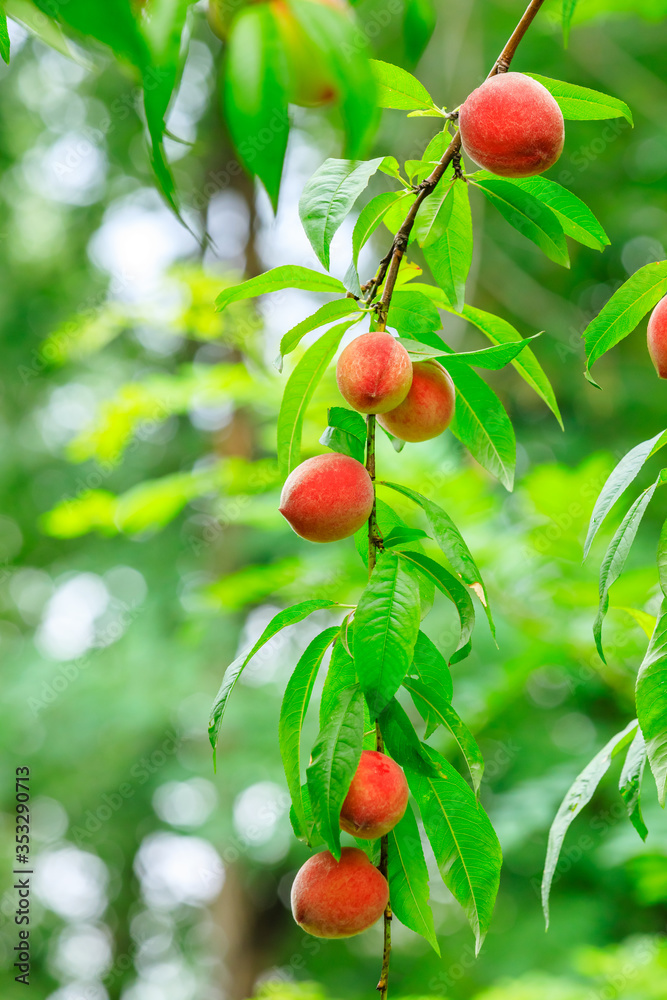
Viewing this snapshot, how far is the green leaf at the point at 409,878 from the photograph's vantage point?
0.59m

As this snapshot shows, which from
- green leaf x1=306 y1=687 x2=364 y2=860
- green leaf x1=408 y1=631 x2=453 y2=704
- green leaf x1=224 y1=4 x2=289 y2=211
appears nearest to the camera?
green leaf x1=224 y1=4 x2=289 y2=211

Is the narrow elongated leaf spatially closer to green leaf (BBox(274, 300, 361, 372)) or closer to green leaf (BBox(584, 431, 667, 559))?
green leaf (BBox(584, 431, 667, 559))

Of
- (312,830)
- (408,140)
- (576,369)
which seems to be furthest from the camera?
(576,369)

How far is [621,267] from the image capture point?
13.3 feet

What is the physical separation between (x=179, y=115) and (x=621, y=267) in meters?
2.61

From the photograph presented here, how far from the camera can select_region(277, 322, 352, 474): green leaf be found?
68cm

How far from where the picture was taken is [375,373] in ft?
1.86

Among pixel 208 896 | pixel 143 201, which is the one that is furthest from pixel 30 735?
pixel 143 201

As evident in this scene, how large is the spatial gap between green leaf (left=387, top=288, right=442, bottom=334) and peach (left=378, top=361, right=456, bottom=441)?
5 cm

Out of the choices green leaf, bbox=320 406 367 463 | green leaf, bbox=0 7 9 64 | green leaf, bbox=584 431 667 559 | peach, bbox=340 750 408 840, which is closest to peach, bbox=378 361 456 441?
green leaf, bbox=320 406 367 463

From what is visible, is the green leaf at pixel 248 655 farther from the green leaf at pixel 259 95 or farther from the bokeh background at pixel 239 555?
the bokeh background at pixel 239 555

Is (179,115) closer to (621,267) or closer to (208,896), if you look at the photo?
(621,267)

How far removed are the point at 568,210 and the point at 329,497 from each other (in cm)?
30

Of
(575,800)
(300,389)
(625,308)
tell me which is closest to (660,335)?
(625,308)
